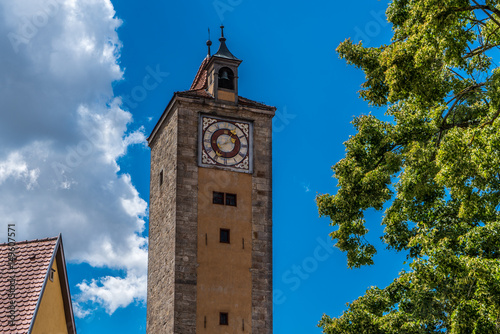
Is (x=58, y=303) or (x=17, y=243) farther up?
(x=17, y=243)

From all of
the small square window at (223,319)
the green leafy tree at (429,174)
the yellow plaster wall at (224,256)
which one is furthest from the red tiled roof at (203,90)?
the green leafy tree at (429,174)

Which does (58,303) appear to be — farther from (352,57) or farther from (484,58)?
(484,58)

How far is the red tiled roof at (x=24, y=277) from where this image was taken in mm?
16578

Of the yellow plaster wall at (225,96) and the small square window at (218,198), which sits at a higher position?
the yellow plaster wall at (225,96)

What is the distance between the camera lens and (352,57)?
20.1 meters

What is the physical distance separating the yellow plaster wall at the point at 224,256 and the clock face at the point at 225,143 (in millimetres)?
547

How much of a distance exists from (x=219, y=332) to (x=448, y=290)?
20.7 metres

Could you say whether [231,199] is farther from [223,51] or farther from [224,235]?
[223,51]

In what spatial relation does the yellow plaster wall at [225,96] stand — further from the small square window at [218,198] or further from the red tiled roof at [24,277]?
the red tiled roof at [24,277]

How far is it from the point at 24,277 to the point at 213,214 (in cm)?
2211

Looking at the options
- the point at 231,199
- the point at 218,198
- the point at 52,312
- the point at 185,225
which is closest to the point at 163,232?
the point at 185,225

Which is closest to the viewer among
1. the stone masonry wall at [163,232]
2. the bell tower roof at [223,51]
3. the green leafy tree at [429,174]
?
the green leafy tree at [429,174]

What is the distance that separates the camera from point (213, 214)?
39562 millimetres

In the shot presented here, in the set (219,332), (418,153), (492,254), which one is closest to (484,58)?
(418,153)
